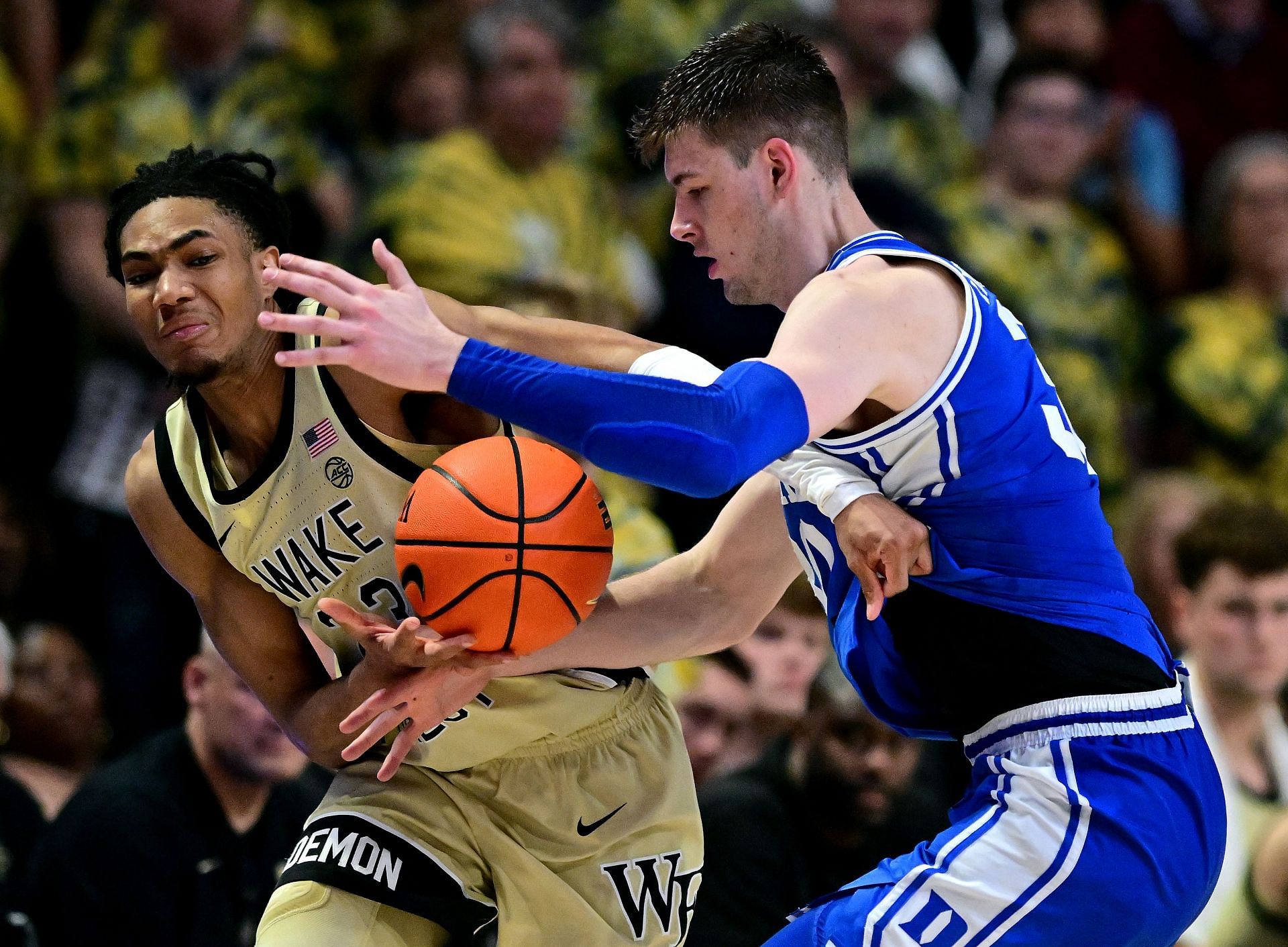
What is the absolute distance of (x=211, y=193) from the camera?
3818 mm

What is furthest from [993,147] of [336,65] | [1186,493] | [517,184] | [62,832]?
[62,832]

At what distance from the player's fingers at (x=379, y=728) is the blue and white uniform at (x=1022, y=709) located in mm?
929

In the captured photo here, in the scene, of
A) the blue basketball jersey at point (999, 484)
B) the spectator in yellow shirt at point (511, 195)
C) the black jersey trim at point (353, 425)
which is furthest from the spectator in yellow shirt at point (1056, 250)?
the black jersey trim at point (353, 425)

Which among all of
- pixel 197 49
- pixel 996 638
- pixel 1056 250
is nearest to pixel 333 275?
pixel 996 638

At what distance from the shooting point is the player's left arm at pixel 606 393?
9.64 feet

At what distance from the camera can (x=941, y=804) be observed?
586 cm

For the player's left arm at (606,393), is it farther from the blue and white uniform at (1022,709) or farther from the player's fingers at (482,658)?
the player's fingers at (482,658)

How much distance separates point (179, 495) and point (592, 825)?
1228 mm

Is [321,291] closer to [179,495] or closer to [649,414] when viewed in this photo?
[649,414]

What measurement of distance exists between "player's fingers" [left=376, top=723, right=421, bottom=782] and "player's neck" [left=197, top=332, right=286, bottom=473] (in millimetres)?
725

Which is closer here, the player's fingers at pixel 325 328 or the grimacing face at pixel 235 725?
the player's fingers at pixel 325 328

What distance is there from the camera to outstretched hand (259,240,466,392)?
9.68 feet

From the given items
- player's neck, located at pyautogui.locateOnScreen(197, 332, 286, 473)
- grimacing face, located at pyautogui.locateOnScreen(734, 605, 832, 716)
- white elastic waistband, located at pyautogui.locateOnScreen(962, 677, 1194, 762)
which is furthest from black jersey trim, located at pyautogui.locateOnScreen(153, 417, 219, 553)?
grimacing face, located at pyautogui.locateOnScreen(734, 605, 832, 716)

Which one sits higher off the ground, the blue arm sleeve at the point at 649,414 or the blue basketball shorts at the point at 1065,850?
the blue arm sleeve at the point at 649,414
